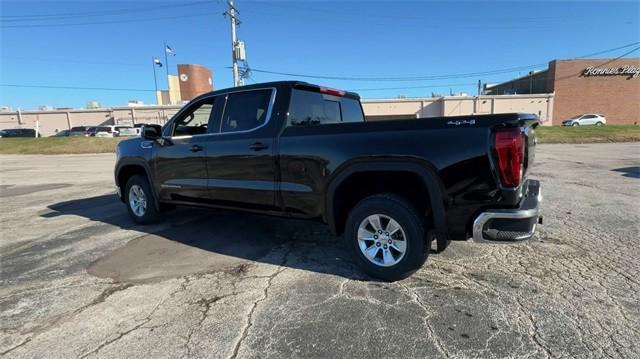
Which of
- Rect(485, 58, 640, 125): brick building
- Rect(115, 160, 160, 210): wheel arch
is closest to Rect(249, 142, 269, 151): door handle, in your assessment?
Rect(115, 160, 160, 210): wheel arch

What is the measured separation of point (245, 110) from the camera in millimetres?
4574

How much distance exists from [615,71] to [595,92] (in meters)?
3.16

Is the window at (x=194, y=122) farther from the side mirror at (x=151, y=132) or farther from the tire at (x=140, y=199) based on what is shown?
the tire at (x=140, y=199)

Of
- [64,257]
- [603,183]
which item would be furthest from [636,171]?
[64,257]

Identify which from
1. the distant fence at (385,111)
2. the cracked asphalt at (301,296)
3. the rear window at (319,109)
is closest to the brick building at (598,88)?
the distant fence at (385,111)

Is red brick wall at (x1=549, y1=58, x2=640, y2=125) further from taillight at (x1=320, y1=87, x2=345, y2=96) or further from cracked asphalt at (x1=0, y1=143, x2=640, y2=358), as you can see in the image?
taillight at (x1=320, y1=87, x2=345, y2=96)

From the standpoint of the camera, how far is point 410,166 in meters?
3.27

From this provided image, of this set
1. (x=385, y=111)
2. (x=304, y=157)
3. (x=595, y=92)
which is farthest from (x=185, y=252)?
(x=595, y=92)

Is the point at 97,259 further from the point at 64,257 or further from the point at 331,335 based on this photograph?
the point at 331,335

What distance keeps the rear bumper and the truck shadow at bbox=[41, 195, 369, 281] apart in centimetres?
124

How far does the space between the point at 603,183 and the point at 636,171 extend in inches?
108

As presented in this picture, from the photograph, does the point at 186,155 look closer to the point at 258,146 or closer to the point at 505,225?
the point at 258,146

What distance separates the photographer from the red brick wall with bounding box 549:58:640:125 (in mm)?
44688

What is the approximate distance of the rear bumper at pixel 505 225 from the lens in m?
3.02
